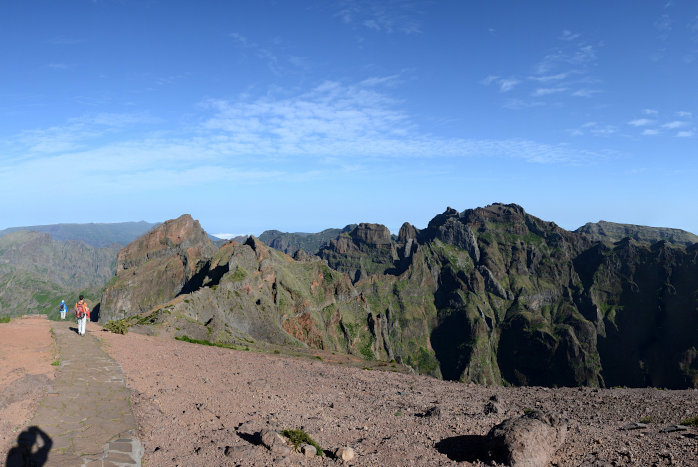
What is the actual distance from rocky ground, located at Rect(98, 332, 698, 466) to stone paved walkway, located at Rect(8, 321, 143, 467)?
0.47m

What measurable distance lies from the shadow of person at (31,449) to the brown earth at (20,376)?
0.18 m

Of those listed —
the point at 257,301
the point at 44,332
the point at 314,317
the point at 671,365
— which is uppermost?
the point at 44,332

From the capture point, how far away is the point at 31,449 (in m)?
10.2

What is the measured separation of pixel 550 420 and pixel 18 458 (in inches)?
551

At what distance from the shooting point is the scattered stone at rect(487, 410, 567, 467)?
10453mm

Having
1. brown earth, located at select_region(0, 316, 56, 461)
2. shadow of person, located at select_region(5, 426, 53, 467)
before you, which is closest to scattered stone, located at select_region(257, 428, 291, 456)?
shadow of person, located at select_region(5, 426, 53, 467)

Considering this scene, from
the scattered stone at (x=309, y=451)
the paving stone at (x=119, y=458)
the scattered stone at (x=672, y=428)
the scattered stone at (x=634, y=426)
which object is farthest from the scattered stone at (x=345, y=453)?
the scattered stone at (x=672, y=428)

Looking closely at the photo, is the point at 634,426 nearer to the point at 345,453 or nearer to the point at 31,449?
the point at 345,453

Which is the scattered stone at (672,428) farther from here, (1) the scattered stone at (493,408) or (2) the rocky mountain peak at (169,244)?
(2) the rocky mountain peak at (169,244)

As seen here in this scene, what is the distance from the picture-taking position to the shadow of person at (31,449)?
9.46 meters

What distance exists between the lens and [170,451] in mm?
10766

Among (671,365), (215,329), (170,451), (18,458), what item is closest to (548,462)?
(170,451)

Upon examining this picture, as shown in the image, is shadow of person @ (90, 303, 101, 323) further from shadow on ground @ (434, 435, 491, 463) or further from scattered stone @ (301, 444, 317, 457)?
shadow on ground @ (434, 435, 491, 463)

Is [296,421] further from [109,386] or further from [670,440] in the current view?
[670,440]
